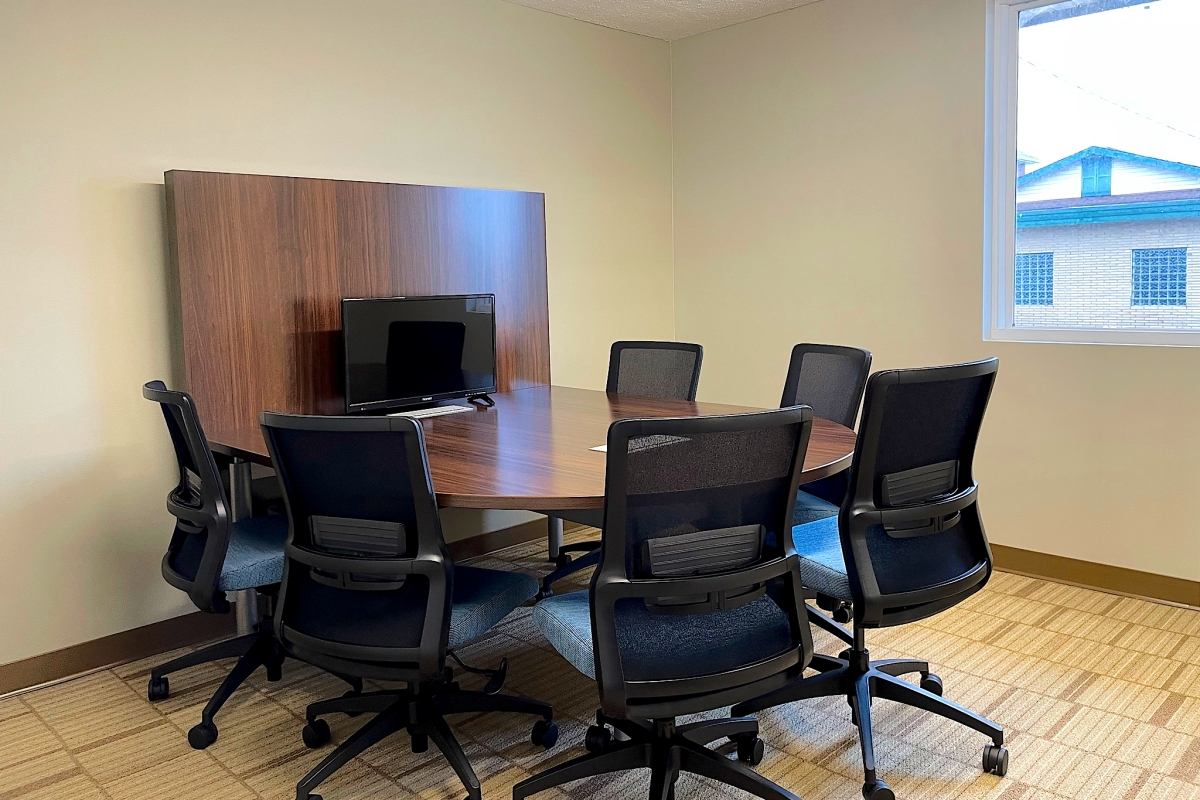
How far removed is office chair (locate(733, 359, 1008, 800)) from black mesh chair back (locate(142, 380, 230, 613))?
167 centimetres

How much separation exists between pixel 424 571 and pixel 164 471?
186cm

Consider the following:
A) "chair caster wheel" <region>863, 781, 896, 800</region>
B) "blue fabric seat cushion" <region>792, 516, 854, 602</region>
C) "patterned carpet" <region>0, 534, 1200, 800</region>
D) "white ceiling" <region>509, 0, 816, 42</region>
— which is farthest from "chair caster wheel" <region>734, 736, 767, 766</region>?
"white ceiling" <region>509, 0, 816, 42</region>

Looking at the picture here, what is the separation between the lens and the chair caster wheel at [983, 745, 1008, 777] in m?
2.58

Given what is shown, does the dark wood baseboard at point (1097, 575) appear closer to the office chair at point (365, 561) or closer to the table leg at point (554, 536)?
the table leg at point (554, 536)

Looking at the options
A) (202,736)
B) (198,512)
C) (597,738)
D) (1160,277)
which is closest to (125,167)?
(198,512)

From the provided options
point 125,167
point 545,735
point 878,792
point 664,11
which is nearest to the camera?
point 878,792

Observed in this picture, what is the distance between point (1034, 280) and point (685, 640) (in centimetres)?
294

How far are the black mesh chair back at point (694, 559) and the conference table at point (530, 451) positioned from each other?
10.1 inches

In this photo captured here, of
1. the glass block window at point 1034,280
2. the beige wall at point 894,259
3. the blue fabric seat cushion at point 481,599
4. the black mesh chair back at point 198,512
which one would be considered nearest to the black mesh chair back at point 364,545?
the blue fabric seat cushion at point 481,599

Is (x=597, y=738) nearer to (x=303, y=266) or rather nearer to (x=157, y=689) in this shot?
(x=157, y=689)

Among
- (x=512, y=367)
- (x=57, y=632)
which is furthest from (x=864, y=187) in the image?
(x=57, y=632)

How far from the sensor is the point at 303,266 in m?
3.81

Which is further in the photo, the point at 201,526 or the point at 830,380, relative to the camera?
the point at 830,380

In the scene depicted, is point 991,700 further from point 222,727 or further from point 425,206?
point 425,206
